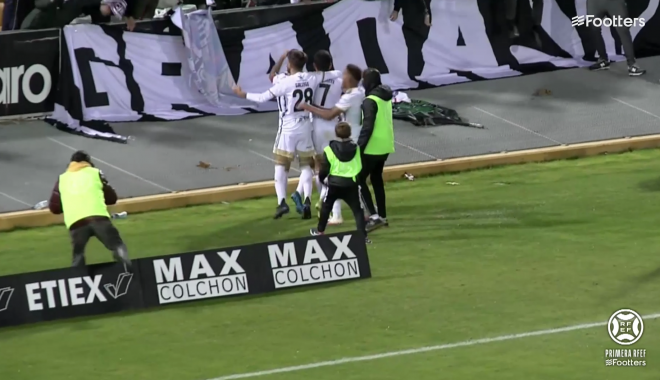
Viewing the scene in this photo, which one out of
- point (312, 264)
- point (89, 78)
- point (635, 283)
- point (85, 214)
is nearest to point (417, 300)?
point (312, 264)

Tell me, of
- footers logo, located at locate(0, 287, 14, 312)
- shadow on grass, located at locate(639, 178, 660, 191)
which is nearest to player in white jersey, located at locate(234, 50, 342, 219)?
shadow on grass, located at locate(639, 178, 660, 191)

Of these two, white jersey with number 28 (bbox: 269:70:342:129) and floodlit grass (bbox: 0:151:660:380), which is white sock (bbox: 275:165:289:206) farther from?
white jersey with number 28 (bbox: 269:70:342:129)

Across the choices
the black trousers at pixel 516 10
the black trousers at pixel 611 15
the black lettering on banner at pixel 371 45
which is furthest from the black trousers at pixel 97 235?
the black trousers at pixel 611 15

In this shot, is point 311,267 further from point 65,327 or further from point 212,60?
point 212,60

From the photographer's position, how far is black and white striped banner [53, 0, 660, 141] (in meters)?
18.3

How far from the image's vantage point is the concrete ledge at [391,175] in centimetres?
1554

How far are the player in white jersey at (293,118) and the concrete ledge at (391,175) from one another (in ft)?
4.63

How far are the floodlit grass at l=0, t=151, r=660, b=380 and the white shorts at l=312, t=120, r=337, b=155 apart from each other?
1.05 meters

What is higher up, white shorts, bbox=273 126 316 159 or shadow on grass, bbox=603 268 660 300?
white shorts, bbox=273 126 316 159

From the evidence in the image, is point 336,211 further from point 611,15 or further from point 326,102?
point 611,15

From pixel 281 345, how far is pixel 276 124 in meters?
8.57

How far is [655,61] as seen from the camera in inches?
873

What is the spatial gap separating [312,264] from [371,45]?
8.61 m

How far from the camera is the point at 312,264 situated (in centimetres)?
1230
